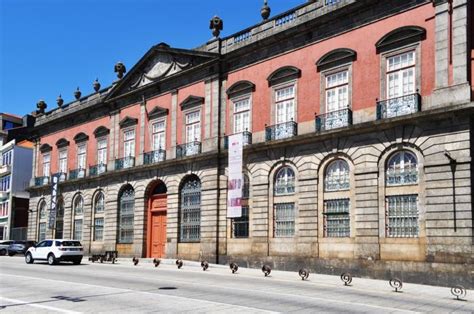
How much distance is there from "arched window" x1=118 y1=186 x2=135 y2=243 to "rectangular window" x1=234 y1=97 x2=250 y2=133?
36.0ft

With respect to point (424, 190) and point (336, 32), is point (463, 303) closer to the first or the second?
point (424, 190)

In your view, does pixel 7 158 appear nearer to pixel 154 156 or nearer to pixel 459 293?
pixel 154 156

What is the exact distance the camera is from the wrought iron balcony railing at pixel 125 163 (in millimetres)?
37781

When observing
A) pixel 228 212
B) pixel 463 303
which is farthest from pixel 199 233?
pixel 463 303

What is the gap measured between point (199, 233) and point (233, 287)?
576 inches

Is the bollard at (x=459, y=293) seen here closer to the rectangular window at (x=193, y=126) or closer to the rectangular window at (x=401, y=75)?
the rectangular window at (x=401, y=75)

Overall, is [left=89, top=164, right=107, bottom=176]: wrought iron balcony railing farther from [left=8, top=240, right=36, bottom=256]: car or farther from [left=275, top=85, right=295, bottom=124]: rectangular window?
[left=275, top=85, right=295, bottom=124]: rectangular window

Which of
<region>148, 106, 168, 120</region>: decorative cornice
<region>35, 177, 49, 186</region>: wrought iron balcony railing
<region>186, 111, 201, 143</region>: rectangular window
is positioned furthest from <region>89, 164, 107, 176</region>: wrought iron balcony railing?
<region>186, 111, 201, 143</region>: rectangular window

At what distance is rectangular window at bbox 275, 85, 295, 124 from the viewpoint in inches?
1093

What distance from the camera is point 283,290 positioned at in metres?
16.8

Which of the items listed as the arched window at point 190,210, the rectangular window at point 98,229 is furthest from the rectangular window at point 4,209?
the arched window at point 190,210

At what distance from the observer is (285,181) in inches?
1083

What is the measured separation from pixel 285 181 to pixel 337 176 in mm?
3232

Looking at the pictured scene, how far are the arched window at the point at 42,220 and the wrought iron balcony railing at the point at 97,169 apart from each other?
8.50m
